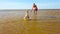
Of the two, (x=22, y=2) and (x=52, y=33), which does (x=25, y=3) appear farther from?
(x=52, y=33)

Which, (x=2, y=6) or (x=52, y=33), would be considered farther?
(x=2, y=6)

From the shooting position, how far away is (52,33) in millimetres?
3434

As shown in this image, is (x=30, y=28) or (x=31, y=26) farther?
(x=31, y=26)

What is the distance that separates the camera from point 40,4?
748cm

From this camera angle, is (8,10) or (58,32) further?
(8,10)

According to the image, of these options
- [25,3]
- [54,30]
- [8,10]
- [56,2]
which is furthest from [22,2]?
[54,30]

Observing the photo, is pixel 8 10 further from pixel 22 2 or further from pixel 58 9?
pixel 58 9

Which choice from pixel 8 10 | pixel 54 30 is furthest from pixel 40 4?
pixel 54 30

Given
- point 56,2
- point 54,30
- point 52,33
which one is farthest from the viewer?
point 56,2

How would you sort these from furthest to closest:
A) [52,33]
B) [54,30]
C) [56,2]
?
[56,2] < [54,30] < [52,33]

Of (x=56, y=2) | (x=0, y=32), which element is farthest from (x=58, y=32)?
(x=56, y=2)

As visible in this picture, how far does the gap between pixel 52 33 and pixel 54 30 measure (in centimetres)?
26

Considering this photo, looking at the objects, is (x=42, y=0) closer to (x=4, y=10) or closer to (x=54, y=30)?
Result: (x=4, y=10)

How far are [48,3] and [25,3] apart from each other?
2.77 feet
